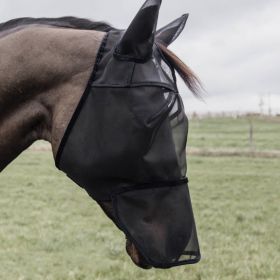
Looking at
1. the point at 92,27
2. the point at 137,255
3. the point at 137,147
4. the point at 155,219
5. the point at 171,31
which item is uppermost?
the point at 92,27

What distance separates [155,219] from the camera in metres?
1.79

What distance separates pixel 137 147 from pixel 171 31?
56cm

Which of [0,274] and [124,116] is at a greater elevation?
[124,116]

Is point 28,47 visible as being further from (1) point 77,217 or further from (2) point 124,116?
(1) point 77,217

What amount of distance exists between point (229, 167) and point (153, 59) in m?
14.0

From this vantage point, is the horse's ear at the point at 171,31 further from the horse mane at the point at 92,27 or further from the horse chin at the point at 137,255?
the horse chin at the point at 137,255

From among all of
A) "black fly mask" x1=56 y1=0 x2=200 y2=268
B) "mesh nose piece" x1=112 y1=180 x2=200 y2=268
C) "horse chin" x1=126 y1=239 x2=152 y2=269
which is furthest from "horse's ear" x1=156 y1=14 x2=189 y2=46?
"horse chin" x1=126 y1=239 x2=152 y2=269

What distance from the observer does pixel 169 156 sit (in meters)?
1.77

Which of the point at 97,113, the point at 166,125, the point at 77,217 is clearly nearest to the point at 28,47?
the point at 97,113

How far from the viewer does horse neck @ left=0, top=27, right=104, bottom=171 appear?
6.00ft

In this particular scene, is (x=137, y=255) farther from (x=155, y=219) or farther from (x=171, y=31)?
(x=171, y=31)

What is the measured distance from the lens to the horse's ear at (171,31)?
2018mm

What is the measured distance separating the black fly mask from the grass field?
139 inches

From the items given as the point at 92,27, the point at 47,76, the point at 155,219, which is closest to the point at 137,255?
the point at 155,219
